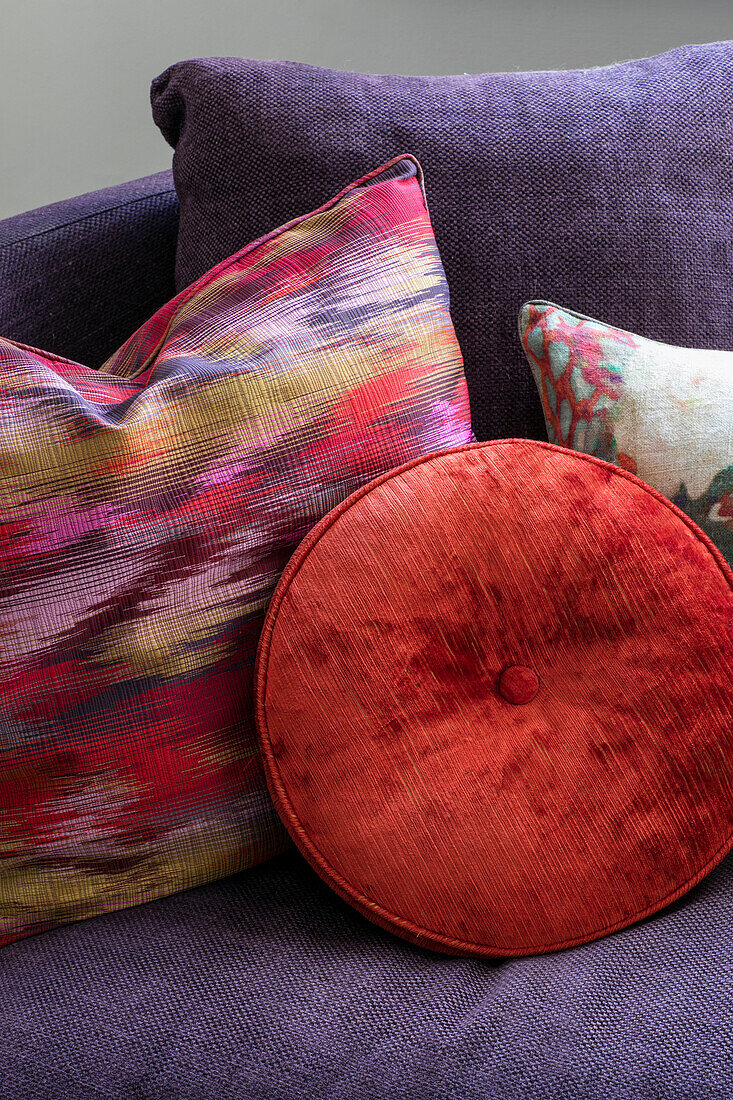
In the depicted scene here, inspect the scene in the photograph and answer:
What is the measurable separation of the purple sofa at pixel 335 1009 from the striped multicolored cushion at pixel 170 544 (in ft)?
0.16

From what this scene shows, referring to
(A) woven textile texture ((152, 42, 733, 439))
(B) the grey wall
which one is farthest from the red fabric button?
(B) the grey wall

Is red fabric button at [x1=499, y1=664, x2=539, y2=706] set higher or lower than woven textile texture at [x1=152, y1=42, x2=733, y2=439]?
lower

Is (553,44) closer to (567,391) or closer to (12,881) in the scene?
(567,391)

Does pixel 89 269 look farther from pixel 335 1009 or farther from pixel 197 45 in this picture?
pixel 335 1009

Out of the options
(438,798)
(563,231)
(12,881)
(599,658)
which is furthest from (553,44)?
(12,881)

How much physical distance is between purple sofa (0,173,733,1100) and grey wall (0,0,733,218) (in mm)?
1072

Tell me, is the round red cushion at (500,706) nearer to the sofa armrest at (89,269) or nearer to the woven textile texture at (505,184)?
the woven textile texture at (505,184)

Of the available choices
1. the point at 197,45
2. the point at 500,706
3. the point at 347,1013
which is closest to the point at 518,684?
the point at 500,706

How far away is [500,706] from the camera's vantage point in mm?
611

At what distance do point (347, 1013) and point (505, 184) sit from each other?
69cm

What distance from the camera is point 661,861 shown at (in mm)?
586

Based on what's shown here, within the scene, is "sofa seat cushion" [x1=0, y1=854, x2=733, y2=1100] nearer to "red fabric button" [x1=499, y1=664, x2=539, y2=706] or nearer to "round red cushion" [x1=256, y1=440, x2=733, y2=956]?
"round red cushion" [x1=256, y1=440, x2=733, y2=956]

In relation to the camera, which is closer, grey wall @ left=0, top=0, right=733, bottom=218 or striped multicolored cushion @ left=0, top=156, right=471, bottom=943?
striped multicolored cushion @ left=0, top=156, right=471, bottom=943

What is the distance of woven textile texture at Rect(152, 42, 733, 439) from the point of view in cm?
80
